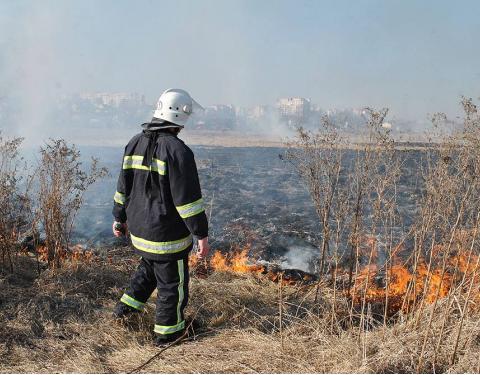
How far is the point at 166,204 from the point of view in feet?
11.1

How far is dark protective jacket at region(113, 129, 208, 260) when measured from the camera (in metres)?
3.24

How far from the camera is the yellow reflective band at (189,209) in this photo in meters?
3.22

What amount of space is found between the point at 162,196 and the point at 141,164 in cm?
34

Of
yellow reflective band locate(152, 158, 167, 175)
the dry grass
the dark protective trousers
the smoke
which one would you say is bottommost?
the smoke

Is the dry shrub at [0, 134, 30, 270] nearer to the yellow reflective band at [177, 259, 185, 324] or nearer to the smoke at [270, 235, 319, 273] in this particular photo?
the yellow reflective band at [177, 259, 185, 324]

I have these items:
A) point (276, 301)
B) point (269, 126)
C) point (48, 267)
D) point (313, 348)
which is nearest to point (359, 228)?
point (276, 301)

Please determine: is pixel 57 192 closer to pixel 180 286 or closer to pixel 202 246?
pixel 180 286

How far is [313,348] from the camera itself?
3.14 m

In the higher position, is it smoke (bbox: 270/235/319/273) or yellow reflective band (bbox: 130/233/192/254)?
yellow reflective band (bbox: 130/233/192/254)

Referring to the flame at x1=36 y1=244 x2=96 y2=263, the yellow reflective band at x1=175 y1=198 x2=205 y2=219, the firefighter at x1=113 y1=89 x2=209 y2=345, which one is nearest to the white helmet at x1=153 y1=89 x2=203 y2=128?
the firefighter at x1=113 y1=89 x2=209 y2=345

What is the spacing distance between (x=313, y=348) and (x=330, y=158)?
6.50 feet

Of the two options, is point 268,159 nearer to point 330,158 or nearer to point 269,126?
point 330,158

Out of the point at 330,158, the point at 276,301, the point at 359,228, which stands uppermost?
the point at 330,158

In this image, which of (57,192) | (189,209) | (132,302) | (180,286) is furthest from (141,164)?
(57,192)
